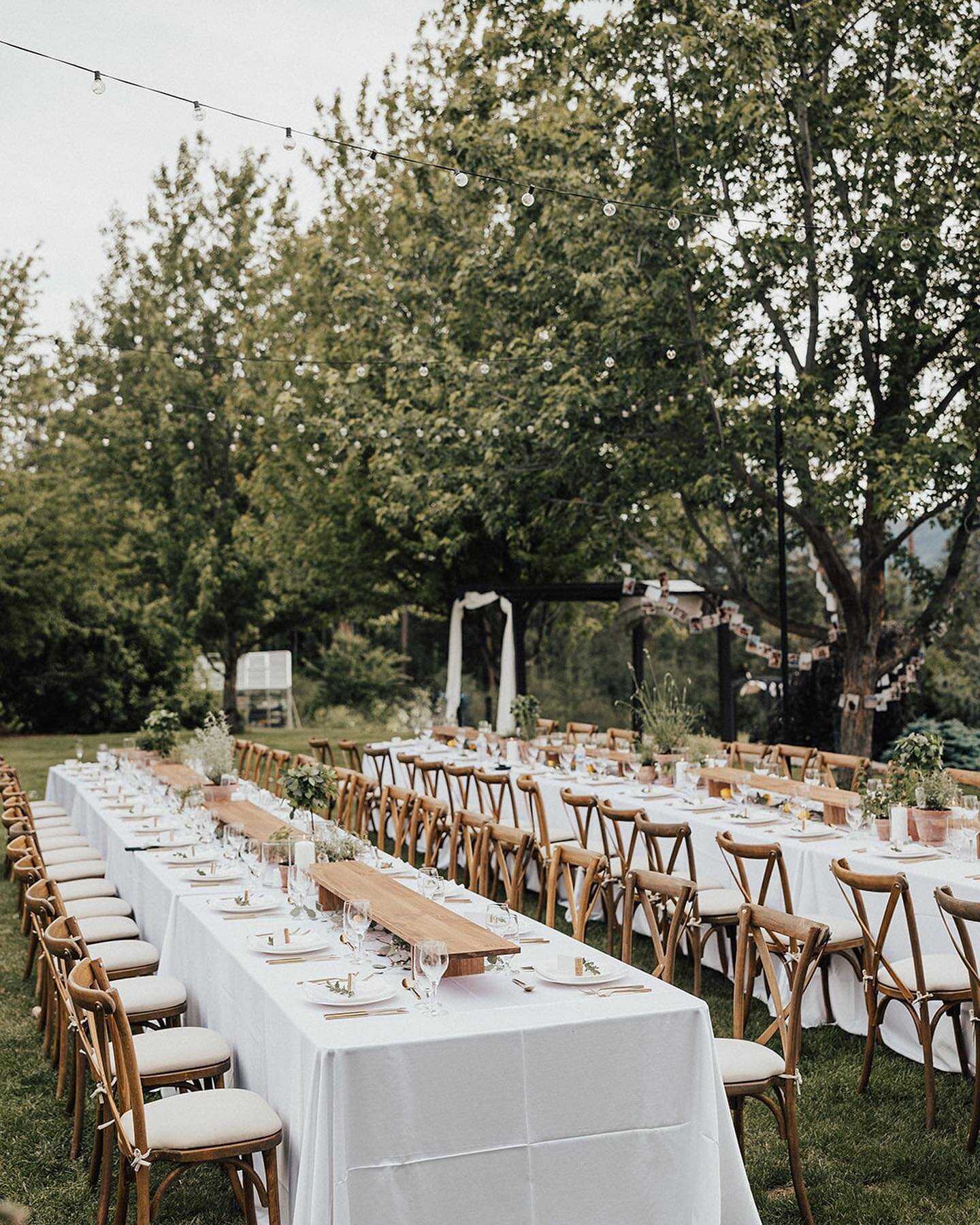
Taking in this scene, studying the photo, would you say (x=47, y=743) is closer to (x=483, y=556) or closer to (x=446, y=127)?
(x=483, y=556)

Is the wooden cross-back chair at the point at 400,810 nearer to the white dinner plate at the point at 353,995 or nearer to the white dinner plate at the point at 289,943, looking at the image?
the white dinner plate at the point at 289,943

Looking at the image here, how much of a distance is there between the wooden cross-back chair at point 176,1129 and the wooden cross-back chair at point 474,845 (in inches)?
97.3

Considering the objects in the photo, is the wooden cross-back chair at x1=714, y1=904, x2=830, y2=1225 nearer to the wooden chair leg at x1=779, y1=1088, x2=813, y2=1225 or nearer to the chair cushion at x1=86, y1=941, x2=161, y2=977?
the wooden chair leg at x1=779, y1=1088, x2=813, y2=1225

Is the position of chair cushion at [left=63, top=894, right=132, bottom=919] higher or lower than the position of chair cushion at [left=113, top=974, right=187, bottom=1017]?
lower

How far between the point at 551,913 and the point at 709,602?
9.18 m

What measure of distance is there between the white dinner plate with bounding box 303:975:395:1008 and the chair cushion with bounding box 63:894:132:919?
3.01 meters

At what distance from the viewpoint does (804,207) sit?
462 inches

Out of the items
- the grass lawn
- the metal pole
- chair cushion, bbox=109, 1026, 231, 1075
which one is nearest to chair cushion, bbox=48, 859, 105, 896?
the grass lawn

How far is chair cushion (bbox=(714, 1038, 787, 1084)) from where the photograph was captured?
11.7ft

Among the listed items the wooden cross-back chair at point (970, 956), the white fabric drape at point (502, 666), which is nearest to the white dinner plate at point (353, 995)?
the wooden cross-back chair at point (970, 956)

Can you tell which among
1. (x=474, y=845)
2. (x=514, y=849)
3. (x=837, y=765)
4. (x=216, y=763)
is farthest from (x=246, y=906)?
(x=837, y=765)

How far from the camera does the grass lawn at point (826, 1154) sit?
3.83 metres

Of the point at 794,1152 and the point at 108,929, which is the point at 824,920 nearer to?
the point at 794,1152

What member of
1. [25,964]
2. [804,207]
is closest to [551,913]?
[25,964]
